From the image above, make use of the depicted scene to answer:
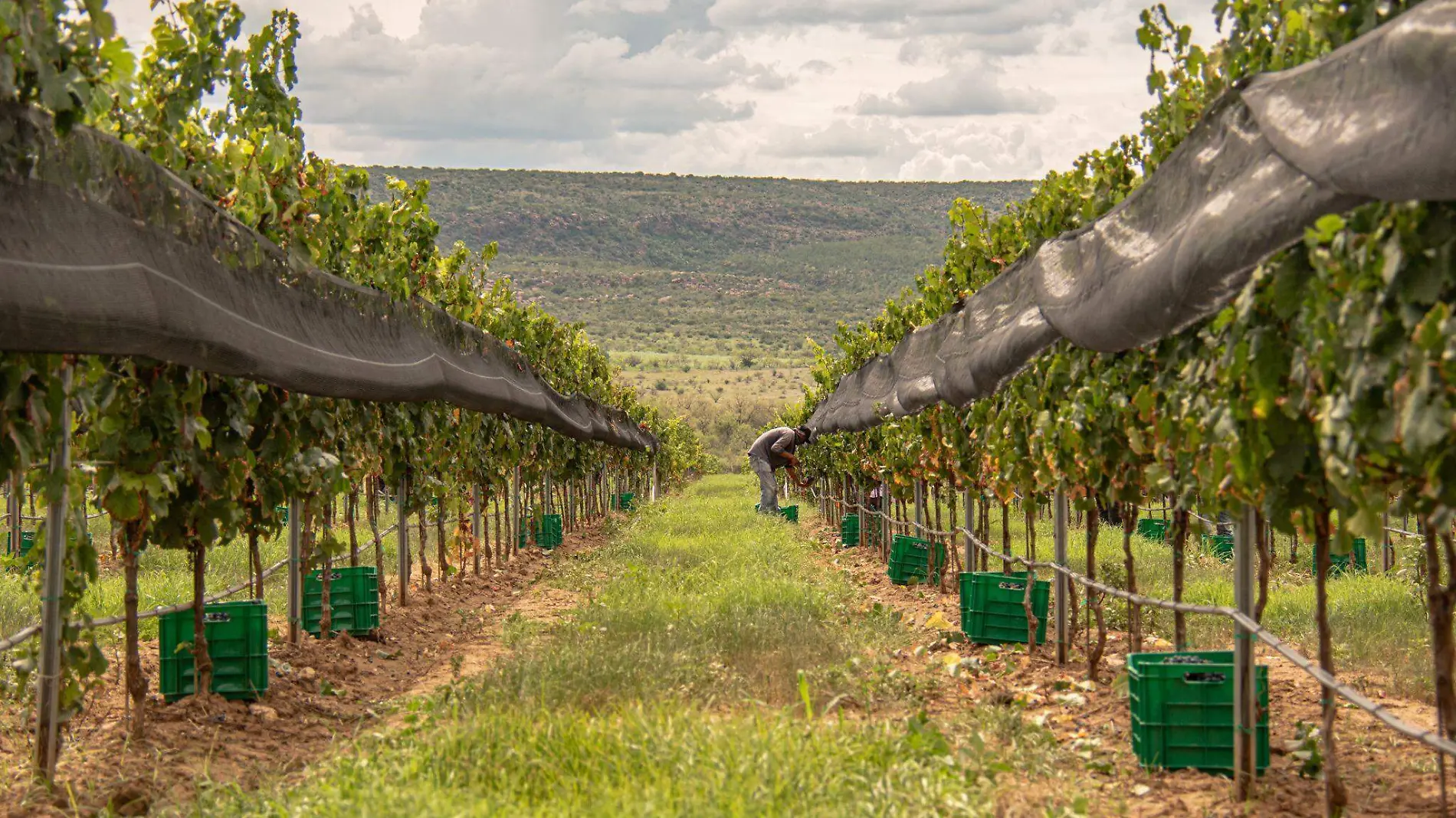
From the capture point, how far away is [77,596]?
4977 millimetres

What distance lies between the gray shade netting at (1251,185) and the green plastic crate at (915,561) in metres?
5.82

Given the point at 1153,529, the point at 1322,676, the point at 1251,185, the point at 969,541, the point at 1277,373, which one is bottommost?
the point at 1153,529

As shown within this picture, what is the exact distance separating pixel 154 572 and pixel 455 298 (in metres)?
3.70

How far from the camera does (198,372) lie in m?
5.43

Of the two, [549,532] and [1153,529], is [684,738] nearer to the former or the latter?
[549,532]

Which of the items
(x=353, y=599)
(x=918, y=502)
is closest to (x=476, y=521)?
(x=918, y=502)

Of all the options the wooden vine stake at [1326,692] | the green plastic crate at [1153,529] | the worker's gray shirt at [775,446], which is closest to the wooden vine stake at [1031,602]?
the wooden vine stake at [1326,692]

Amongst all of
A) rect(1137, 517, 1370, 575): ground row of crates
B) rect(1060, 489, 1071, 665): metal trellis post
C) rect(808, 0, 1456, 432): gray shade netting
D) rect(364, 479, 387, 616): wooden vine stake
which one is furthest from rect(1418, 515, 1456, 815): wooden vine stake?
rect(364, 479, 387, 616): wooden vine stake

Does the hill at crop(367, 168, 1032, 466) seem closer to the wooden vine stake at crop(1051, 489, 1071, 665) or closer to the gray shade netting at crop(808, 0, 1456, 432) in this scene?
the wooden vine stake at crop(1051, 489, 1071, 665)

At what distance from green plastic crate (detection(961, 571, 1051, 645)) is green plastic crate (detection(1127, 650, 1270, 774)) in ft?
10.3

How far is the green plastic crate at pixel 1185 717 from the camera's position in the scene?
5043 millimetres

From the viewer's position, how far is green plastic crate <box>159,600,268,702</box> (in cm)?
639

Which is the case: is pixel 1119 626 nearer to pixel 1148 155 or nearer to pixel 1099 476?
pixel 1099 476

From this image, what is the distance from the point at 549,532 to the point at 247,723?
11655 millimetres
